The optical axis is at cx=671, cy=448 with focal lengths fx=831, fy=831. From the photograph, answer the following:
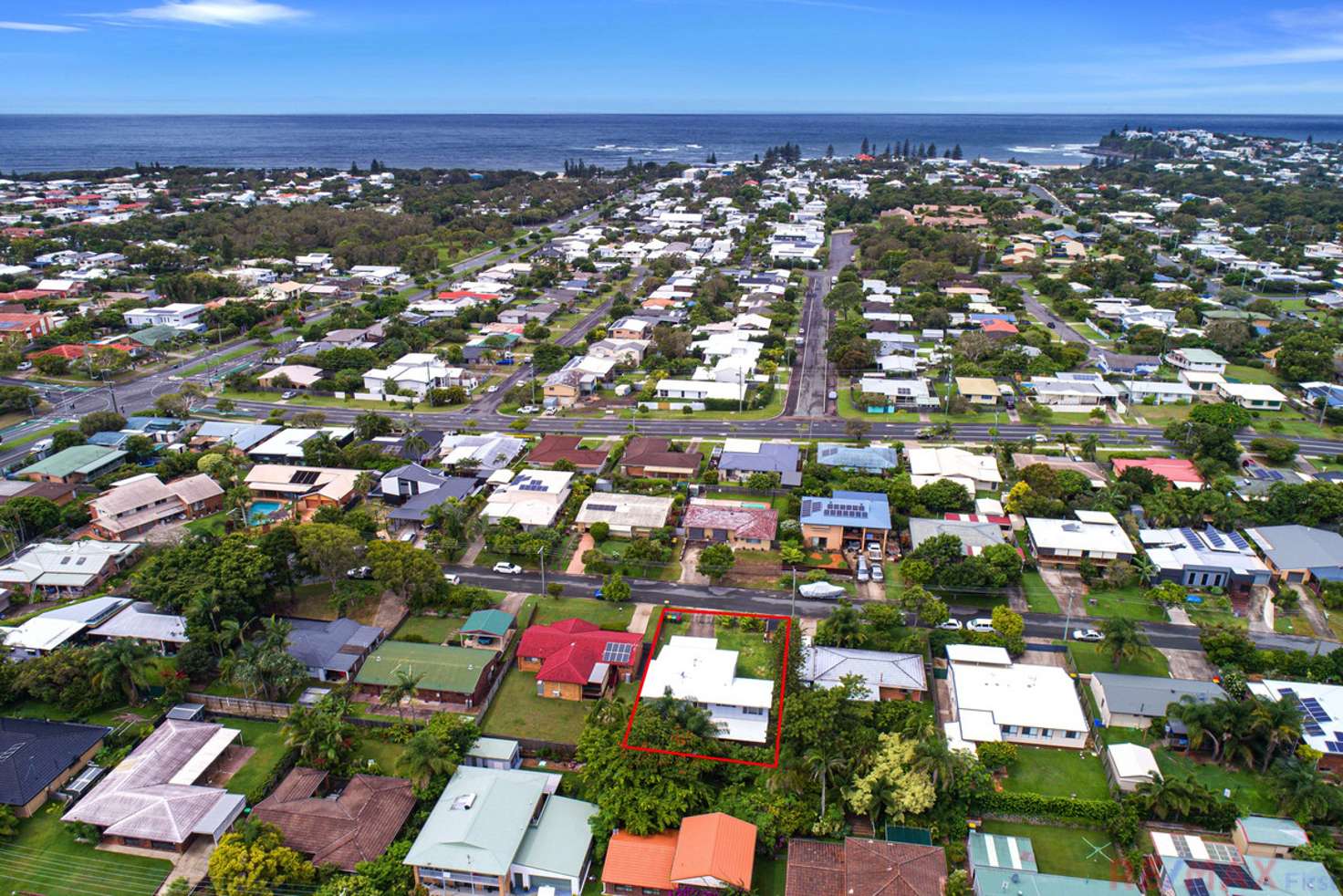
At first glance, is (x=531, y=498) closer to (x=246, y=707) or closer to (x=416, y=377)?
(x=246, y=707)

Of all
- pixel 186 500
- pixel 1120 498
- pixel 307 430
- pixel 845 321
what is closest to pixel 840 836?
pixel 1120 498

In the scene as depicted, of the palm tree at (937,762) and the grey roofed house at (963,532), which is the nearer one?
the palm tree at (937,762)

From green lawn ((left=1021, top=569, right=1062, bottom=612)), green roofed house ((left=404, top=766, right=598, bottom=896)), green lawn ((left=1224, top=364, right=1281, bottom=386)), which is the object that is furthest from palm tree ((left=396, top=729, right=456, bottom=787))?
green lawn ((left=1224, top=364, right=1281, bottom=386))

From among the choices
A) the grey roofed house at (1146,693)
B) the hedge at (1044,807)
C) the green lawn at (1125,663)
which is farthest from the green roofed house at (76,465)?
the grey roofed house at (1146,693)

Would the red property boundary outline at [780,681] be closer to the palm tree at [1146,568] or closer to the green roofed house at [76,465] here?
the palm tree at [1146,568]

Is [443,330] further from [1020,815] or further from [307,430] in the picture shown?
[1020,815]
